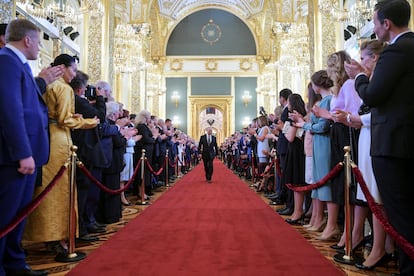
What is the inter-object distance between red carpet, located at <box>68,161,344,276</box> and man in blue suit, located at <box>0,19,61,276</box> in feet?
1.87

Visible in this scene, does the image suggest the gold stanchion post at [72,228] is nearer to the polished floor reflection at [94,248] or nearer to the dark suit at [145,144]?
the polished floor reflection at [94,248]

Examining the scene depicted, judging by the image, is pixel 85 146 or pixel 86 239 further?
pixel 85 146

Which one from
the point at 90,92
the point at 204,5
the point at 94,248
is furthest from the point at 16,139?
the point at 204,5

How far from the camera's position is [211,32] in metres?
30.8

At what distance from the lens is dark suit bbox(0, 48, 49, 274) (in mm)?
2668

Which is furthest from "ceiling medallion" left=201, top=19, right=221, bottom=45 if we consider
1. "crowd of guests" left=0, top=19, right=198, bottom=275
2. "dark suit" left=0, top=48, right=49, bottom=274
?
"dark suit" left=0, top=48, right=49, bottom=274

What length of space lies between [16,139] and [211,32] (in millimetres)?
29470

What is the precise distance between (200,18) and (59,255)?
95.6 feet

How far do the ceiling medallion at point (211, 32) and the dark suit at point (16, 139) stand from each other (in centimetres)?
2880

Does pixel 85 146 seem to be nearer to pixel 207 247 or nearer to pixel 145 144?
pixel 207 247

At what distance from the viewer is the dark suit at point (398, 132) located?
2.47m

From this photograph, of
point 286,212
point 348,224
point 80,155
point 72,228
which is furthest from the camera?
point 286,212

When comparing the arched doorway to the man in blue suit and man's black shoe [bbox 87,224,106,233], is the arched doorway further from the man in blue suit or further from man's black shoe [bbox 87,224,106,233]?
the man in blue suit

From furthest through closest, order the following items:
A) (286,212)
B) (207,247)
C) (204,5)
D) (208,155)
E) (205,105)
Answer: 1. (205,105)
2. (204,5)
3. (208,155)
4. (286,212)
5. (207,247)
